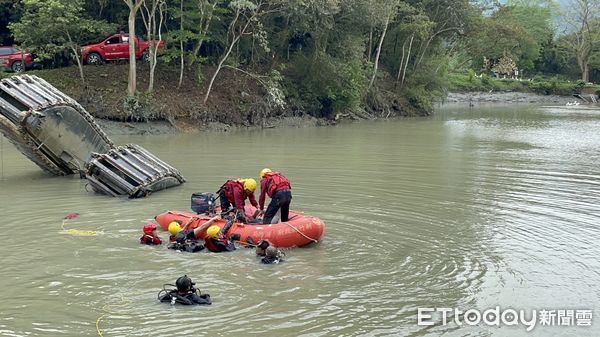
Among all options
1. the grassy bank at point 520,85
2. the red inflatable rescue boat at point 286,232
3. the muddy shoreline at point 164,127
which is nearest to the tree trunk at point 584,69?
the grassy bank at point 520,85

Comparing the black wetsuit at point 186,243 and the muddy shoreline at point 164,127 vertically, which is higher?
the muddy shoreline at point 164,127

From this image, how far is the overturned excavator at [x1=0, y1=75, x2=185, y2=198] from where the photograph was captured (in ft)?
51.0

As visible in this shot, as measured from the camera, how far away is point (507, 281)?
940 centimetres

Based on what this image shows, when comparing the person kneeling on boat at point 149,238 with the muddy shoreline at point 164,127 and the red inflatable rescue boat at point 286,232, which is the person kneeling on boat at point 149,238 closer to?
the red inflatable rescue boat at point 286,232

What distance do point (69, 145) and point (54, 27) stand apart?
13530mm

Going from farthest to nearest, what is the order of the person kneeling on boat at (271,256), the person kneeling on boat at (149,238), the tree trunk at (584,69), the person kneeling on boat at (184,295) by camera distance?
the tree trunk at (584,69)
the person kneeling on boat at (149,238)
the person kneeling on boat at (271,256)
the person kneeling on boat at (184,295)

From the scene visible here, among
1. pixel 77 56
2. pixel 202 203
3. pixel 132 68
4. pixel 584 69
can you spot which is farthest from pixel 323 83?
pixel 584 69

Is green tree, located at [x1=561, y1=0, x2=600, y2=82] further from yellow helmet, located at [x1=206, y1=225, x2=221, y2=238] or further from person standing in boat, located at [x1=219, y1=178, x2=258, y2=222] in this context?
yellow helmet, located at [x1=206, y1=225, x2=221, y2=238]

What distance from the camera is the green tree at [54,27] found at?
28328mm

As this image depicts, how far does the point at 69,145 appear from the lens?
17.4 m

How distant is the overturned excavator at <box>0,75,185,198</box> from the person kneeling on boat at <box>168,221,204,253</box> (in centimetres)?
441

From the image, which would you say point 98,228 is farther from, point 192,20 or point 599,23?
point 599,23

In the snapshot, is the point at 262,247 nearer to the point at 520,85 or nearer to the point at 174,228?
the point at 174,228

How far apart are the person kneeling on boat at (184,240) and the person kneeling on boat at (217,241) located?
182 millimetres
